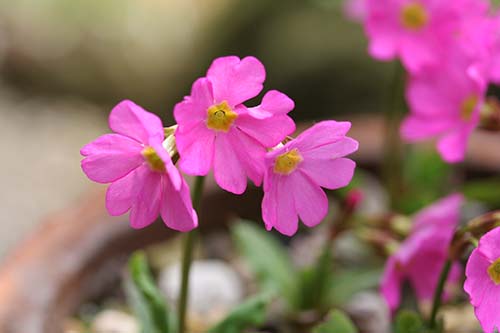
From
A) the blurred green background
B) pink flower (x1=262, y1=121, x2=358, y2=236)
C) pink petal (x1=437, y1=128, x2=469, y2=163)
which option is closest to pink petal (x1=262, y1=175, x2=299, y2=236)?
pink flower (x1=262, y1=121, x2=358, y2=236)

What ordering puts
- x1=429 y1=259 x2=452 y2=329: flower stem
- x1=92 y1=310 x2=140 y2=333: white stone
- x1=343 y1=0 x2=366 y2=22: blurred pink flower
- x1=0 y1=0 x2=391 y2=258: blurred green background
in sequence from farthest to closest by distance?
x1=0 y1=0 x2=391 y2=258: blurred green background → x1=343 y1=0 x2=366 y2=22: blurred pink flower → x1=92 y1=310 x2=140 y2=333: white stone → x1=429 y1=259 x2=452 y2=329: flower stem

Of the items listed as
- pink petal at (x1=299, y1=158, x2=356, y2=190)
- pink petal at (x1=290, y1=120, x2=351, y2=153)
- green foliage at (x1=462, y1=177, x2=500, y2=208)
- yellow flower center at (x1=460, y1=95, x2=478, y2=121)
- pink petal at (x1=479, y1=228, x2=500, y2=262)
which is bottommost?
green foliage at (x1=462, y1=177, x2=500, y2=208)

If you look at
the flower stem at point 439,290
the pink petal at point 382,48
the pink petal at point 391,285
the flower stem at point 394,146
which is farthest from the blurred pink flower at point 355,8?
the flower stem at point 439,290

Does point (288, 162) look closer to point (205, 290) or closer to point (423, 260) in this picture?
point (423, 260)

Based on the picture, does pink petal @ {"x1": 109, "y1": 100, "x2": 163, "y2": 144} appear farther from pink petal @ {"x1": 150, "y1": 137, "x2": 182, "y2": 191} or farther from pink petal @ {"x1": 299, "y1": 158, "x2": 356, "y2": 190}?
pink petal @ {"x1": 299, "y1": 158, "x2": 356, "y2": 190}

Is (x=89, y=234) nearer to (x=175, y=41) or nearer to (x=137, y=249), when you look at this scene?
(x=137, y=249)

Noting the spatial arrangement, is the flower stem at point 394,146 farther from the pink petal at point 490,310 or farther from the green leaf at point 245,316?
the pink petal at point 490,310

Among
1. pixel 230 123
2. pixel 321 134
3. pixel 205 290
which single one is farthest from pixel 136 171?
pixel 205 290
